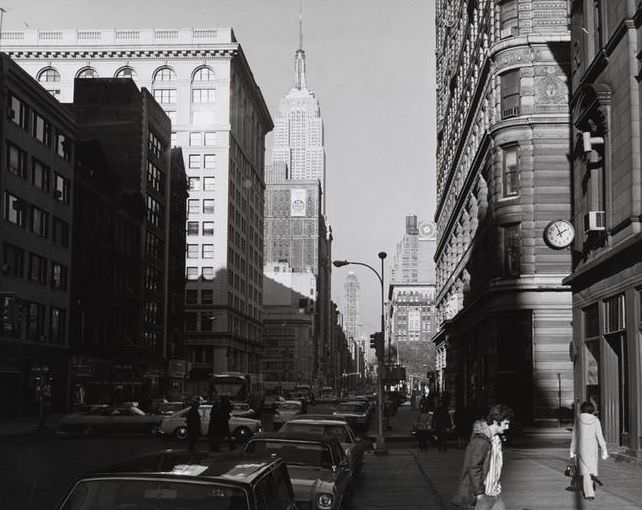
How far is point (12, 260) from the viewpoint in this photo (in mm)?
52594

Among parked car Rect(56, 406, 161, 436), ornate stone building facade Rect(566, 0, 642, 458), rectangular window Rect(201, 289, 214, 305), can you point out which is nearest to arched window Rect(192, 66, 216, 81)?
rectangular window Rect(201, 289, 214, 305)

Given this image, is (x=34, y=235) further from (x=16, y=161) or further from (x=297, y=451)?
(x=297, y=451)

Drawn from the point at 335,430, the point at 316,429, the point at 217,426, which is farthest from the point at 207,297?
the point at 316,429

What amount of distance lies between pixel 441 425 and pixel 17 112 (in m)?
34.6

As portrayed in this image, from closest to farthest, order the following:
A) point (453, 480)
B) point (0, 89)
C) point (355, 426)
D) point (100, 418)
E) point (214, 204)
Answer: point (453, 480), point (100, 418), point (355, 426), point (0, 89), point (214, 204)

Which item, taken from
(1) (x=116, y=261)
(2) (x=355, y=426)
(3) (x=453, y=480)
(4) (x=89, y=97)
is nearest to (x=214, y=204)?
(4) (x=89, y=97)

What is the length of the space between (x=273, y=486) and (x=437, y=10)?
89.5 metres

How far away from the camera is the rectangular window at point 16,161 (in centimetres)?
5194

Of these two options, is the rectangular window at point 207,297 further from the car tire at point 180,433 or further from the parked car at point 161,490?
the parked car at point 161,490

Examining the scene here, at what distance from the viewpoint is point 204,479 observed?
277 inches

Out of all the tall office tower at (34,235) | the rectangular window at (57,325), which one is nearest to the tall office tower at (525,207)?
the tall office tower at (34,235)

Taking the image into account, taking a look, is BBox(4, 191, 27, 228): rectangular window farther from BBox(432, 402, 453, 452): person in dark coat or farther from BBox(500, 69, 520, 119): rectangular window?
BBox(432, 402, 453, 452): person in dark coat

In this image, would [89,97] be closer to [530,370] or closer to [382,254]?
[382,254]

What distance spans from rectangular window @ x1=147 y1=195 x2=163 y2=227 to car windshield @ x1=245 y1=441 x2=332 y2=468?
70327 millimetres
